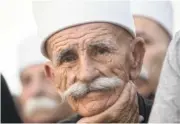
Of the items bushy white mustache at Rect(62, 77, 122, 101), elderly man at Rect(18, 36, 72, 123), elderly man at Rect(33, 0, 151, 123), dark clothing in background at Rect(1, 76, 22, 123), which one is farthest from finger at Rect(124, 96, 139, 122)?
dark clothing in background at Rect(1, 76, 22, 123)

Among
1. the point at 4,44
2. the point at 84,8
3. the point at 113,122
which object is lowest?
the point at 113,122

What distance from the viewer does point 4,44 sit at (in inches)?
80.4

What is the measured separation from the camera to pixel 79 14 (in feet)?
6.40

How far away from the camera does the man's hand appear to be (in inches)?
76.9

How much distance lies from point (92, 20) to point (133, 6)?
182mm

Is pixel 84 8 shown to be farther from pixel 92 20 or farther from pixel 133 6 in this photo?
pixel 133 6

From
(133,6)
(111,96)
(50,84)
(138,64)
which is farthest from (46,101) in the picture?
(133,6)

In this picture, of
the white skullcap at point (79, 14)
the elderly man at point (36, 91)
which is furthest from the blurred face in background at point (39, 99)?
the white skullcap at point (79, 14)

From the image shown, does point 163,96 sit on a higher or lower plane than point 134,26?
lower

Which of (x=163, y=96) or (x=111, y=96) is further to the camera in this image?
(x=111, y=96)

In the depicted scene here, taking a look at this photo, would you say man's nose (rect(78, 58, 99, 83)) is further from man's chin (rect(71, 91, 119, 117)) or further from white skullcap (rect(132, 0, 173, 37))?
white skullcap (rect(132, 0, 173, 37))

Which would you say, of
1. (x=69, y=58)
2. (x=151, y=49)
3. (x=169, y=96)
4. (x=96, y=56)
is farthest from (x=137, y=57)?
(x=169, y=96)

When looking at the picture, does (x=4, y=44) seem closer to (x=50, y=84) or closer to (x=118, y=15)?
(x=50, y=84)

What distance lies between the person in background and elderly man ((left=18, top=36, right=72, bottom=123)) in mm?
458
